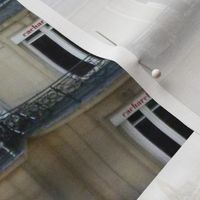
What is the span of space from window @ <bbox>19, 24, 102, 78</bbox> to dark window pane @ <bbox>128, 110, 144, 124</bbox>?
163 centimetres

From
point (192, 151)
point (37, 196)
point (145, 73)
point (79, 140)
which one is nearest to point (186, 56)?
point (145, 73)

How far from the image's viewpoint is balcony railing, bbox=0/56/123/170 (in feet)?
42.2

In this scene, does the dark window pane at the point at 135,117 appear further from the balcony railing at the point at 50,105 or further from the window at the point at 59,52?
the window at the point at 59,52

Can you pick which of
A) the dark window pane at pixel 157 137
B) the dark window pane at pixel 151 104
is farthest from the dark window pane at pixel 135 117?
the dark window pane at pixel 151 104

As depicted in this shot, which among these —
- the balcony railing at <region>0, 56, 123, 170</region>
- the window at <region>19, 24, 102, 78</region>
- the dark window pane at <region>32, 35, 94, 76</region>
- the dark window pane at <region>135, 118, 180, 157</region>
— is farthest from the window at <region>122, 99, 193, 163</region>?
the dark window pane at <region>32, 35, 94, 76</region>

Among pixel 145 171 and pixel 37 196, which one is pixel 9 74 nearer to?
pixel 37 196

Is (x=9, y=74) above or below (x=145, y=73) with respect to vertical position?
below

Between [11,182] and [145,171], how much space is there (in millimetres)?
3273

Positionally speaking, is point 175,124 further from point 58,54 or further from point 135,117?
point 58,54

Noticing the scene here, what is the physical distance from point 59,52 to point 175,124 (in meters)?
3.84

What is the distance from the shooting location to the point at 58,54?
14.5 metres

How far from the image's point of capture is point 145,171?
12891mm

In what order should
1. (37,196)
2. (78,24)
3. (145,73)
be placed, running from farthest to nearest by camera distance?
1. (37,196)
2. (78,24)
3. (145,73)

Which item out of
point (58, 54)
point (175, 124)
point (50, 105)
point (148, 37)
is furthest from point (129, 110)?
point (148, 37)
